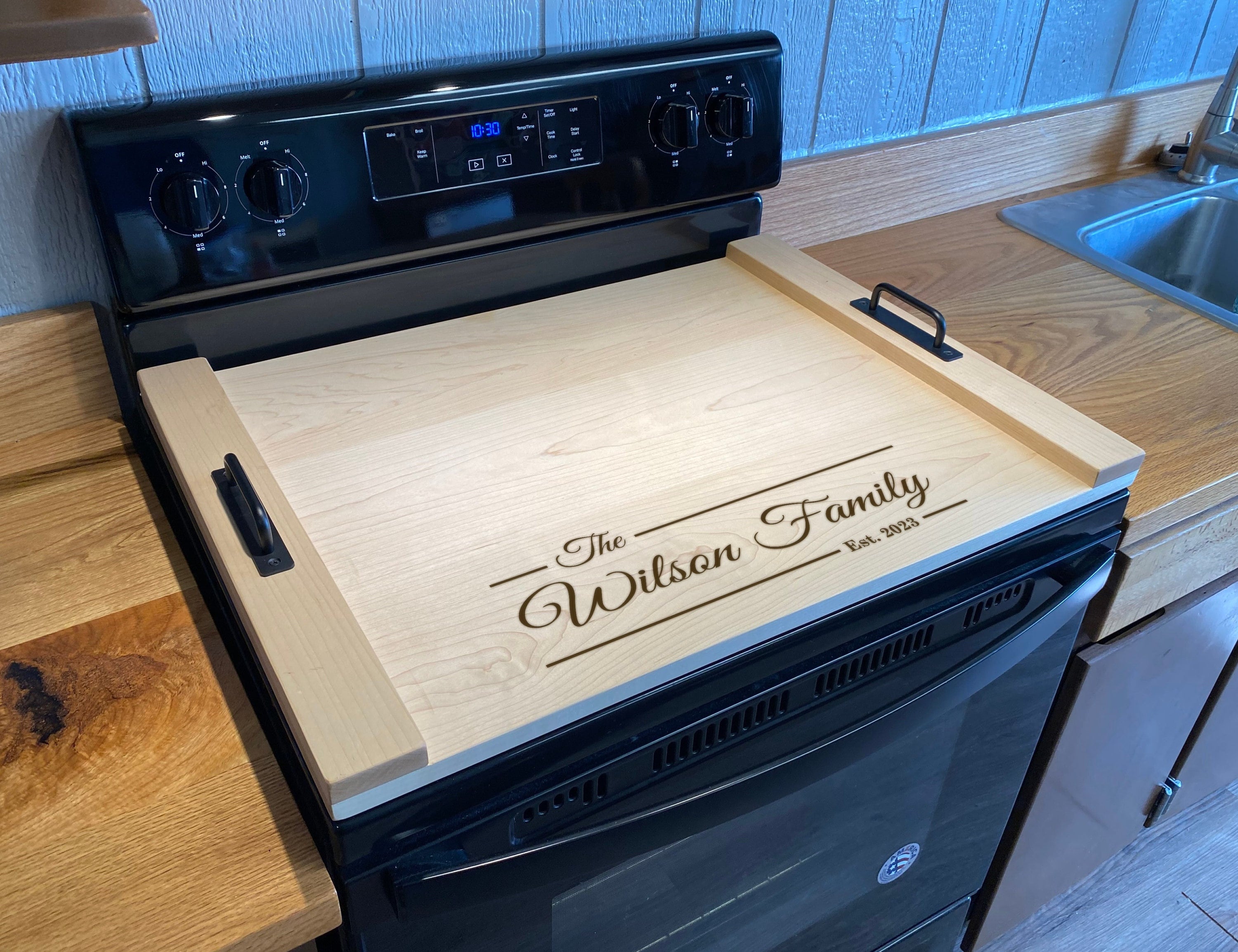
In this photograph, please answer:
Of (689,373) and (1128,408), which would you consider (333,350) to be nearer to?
(689,373)

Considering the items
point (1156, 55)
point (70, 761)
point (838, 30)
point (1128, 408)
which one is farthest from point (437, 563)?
point (1156, 55)

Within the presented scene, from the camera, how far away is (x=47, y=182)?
0.77 meters

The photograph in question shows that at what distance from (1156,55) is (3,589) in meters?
1.52

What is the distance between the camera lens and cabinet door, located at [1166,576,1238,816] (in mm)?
1038

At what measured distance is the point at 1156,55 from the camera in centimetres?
141

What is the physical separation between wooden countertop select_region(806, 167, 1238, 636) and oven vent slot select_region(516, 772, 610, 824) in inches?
19.1

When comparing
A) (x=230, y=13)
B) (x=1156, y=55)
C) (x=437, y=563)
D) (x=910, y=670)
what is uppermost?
(x=230, y=13)

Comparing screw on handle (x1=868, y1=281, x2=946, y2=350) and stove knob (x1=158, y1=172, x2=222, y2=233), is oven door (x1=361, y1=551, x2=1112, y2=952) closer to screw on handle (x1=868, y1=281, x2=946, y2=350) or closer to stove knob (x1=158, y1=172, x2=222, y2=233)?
screw on handle (x1=868, y1=281, x2=946, y2=350)

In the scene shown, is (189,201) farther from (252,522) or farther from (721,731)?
(721,731)

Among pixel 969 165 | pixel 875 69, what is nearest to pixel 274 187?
pixel 875 69

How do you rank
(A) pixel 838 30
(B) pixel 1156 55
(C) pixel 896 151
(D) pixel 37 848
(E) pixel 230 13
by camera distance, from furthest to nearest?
(B) pixel 1156 55 → (C) pixel 896 151 → (A) pixel 838 30 → (E) pixel 230 13 → (D) pixel 37 848

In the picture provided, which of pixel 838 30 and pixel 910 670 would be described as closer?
pixel 910 670

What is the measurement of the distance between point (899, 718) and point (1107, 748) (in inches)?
18.7

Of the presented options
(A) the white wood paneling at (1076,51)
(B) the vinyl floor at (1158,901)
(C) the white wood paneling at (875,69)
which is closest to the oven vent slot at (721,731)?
(C) the white wood paneling at (875,69)
